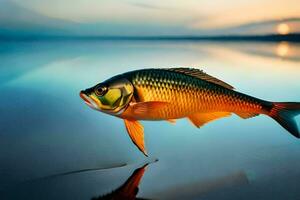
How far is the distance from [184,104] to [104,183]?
313 mm

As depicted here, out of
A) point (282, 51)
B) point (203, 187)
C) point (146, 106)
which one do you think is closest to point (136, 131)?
point (146, 106)

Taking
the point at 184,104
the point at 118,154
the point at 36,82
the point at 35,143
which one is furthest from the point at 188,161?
the point at 36,82

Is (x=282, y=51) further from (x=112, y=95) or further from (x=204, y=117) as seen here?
(x=112, y=95)

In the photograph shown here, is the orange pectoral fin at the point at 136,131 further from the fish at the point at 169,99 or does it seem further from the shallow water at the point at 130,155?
the shallow water at the point at 130,155

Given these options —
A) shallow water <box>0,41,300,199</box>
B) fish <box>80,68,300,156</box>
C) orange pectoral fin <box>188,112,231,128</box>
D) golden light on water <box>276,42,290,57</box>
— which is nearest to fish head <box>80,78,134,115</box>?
fish <box>80,68,300,156</box>

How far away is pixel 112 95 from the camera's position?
2.52ft

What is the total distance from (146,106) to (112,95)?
69mm

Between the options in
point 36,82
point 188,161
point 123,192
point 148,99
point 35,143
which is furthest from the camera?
point 36,82

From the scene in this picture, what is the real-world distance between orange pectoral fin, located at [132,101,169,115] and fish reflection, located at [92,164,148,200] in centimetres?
23

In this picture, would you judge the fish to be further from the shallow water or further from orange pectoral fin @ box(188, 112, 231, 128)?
the shallow water

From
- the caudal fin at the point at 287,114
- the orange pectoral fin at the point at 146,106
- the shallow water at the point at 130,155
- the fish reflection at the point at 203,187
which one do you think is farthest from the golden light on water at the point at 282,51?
the orange pectoral fin at the point at 146,106

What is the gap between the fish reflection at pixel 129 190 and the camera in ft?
2.94

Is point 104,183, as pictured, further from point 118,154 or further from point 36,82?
point 36,82

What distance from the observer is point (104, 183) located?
0.97 metres
